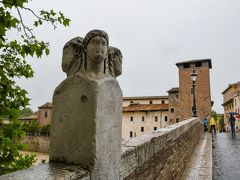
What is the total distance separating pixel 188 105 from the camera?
1960 inches

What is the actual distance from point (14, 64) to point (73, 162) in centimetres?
301

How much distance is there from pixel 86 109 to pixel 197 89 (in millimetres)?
51001

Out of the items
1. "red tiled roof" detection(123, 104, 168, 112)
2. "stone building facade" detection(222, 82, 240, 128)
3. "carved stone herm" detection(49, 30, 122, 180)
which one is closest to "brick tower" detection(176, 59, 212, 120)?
"red tiled roof" detection(123, 104, 168, 112)

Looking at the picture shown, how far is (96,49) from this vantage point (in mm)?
1895

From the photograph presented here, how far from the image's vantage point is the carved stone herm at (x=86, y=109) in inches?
70.7

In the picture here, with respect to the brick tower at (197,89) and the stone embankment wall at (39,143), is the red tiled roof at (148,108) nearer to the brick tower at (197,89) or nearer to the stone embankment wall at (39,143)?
the brick tower at (197,89)

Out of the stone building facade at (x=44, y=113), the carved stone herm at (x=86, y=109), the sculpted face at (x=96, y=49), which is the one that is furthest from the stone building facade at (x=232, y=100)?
the sculpted face at (x=96, y=49)

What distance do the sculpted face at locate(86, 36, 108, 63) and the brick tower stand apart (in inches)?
1901

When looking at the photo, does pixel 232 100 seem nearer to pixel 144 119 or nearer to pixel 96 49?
pixel 144 119

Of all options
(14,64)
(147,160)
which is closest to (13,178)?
(147,160)

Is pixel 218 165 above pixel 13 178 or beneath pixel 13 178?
beneath

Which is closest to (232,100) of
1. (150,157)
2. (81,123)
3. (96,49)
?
(150,157)

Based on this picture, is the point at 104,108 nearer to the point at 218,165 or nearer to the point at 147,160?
the point at 147,160

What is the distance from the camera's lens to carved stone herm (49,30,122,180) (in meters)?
1.80
